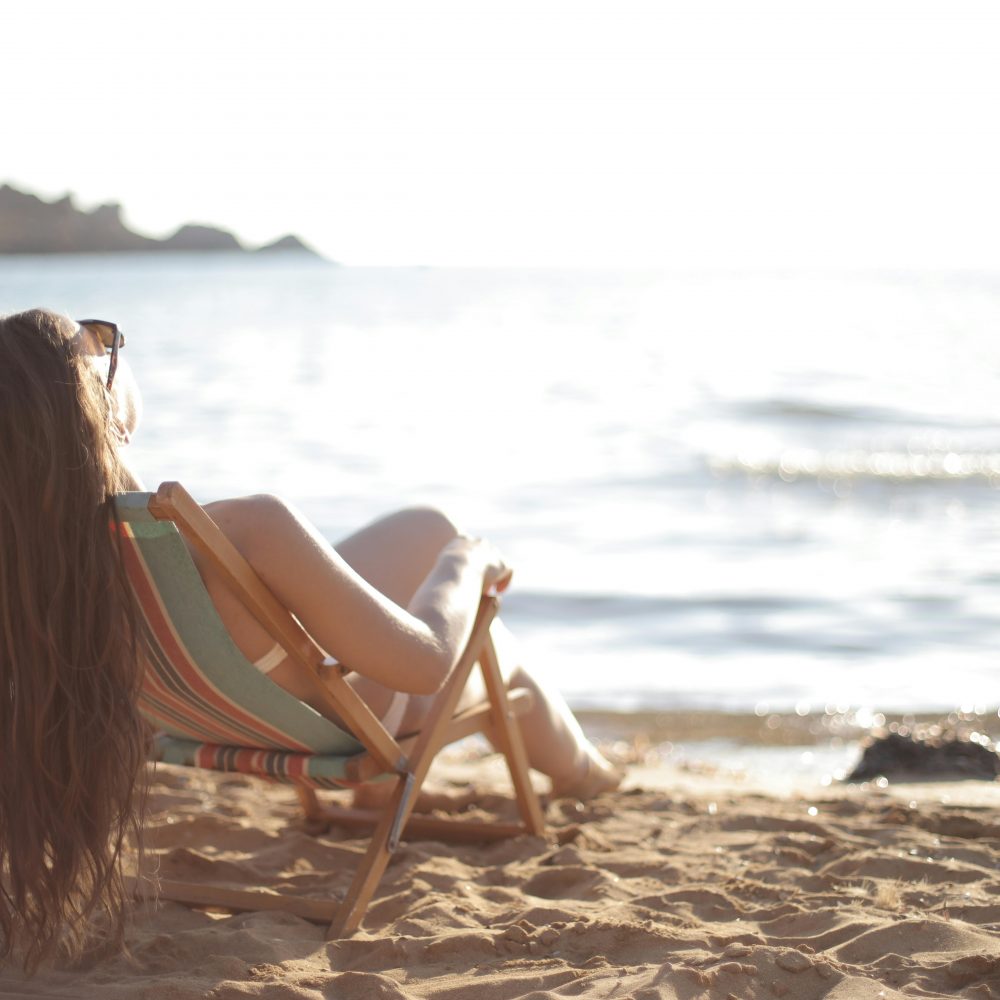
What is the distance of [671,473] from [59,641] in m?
11.5

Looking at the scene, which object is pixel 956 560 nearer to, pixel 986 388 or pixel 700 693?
pixel 700 693

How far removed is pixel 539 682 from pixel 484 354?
2934 cm

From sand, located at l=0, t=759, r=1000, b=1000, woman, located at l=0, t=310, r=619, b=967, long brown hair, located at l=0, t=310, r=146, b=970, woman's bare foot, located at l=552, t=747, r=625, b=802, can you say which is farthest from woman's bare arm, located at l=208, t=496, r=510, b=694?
woman's bare foot, located at l=552, t=747, r=625, b=802

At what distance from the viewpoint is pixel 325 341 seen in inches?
1423

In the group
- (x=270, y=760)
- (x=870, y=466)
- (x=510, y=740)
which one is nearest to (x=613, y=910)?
(x=510, y=740)

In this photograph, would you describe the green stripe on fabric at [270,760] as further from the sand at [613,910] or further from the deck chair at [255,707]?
the sand at [613,910]

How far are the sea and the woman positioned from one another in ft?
2.56

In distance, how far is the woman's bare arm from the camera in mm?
2375

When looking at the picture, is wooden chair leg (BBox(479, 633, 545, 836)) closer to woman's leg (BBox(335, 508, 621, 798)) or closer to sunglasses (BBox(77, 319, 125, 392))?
woman's leg (BBox(335, 508, 621, 798))

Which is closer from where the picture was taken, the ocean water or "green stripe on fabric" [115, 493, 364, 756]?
"green stripe on fabric" [115, 493, 364, 756]

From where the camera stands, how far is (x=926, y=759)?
4441 mm

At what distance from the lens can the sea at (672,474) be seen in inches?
251

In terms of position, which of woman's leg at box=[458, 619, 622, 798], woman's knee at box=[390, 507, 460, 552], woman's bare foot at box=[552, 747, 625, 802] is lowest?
woman's bare foot at box=[552, 747, 625, 802]

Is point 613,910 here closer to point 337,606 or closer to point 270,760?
point 270,760
